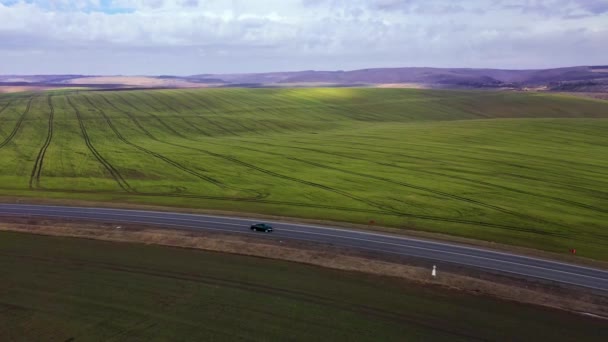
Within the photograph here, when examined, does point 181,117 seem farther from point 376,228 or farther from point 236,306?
point 236,306

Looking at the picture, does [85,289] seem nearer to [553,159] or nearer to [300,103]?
[553,159]

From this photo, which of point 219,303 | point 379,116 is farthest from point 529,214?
point 379,116

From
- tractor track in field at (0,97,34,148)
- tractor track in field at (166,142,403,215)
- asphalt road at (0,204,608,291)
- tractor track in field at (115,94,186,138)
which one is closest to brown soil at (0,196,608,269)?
asphalt road at (0,204,608,291)

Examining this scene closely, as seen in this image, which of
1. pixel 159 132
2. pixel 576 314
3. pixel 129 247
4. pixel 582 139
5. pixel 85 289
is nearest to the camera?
pixel 576 314

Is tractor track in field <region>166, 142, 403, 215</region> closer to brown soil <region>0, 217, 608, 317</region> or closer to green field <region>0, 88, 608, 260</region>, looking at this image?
green field <region>0, 88, 608, 260</region>

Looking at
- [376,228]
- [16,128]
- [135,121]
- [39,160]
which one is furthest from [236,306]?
[16,128]
